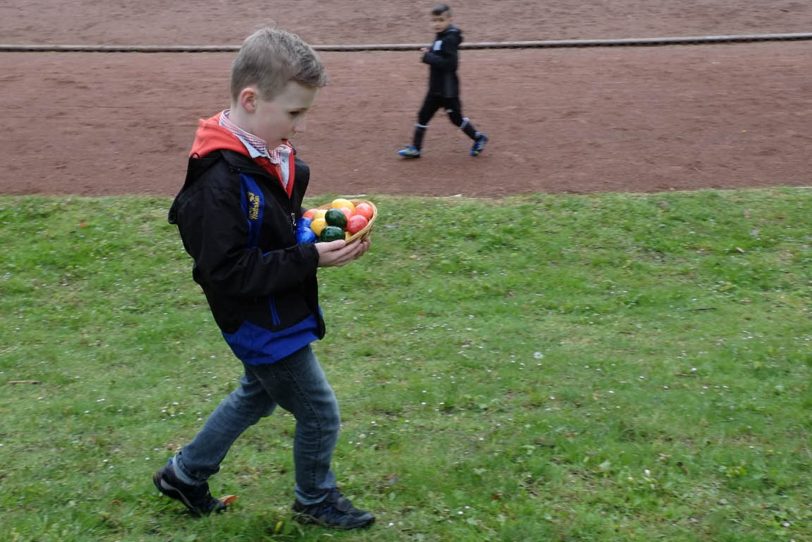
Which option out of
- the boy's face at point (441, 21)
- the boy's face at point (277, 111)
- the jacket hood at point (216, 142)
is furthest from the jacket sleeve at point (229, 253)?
the boy's face at point (441, 21)

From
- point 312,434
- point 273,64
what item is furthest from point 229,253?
point 312,434

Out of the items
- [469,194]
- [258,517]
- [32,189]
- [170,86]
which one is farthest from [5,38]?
[258,517]

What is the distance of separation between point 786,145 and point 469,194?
312 cm

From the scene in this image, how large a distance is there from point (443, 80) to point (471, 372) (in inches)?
159

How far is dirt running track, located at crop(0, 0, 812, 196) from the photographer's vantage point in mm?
8016

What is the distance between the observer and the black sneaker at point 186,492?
3.57m

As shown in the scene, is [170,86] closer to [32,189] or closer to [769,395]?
[32,189]

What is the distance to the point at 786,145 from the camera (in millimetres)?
8508

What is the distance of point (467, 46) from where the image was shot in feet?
38.9

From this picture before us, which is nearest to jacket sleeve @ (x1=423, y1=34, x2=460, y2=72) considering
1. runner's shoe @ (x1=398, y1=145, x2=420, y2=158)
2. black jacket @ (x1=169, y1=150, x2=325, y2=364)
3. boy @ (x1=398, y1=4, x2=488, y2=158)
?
boy @ (x1=398, y1=4, x2=488, y2=158)

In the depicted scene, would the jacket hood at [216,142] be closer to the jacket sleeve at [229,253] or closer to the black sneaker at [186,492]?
the jacket sleeve at [229,253]

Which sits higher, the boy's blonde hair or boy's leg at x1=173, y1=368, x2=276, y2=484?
the boy's blonde hair

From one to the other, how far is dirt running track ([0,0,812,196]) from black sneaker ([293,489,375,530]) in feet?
14.5

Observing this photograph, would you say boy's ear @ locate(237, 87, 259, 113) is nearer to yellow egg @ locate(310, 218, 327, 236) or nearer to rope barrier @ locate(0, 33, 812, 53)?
yellow egg @ locate(310, 218, 327, 236)
